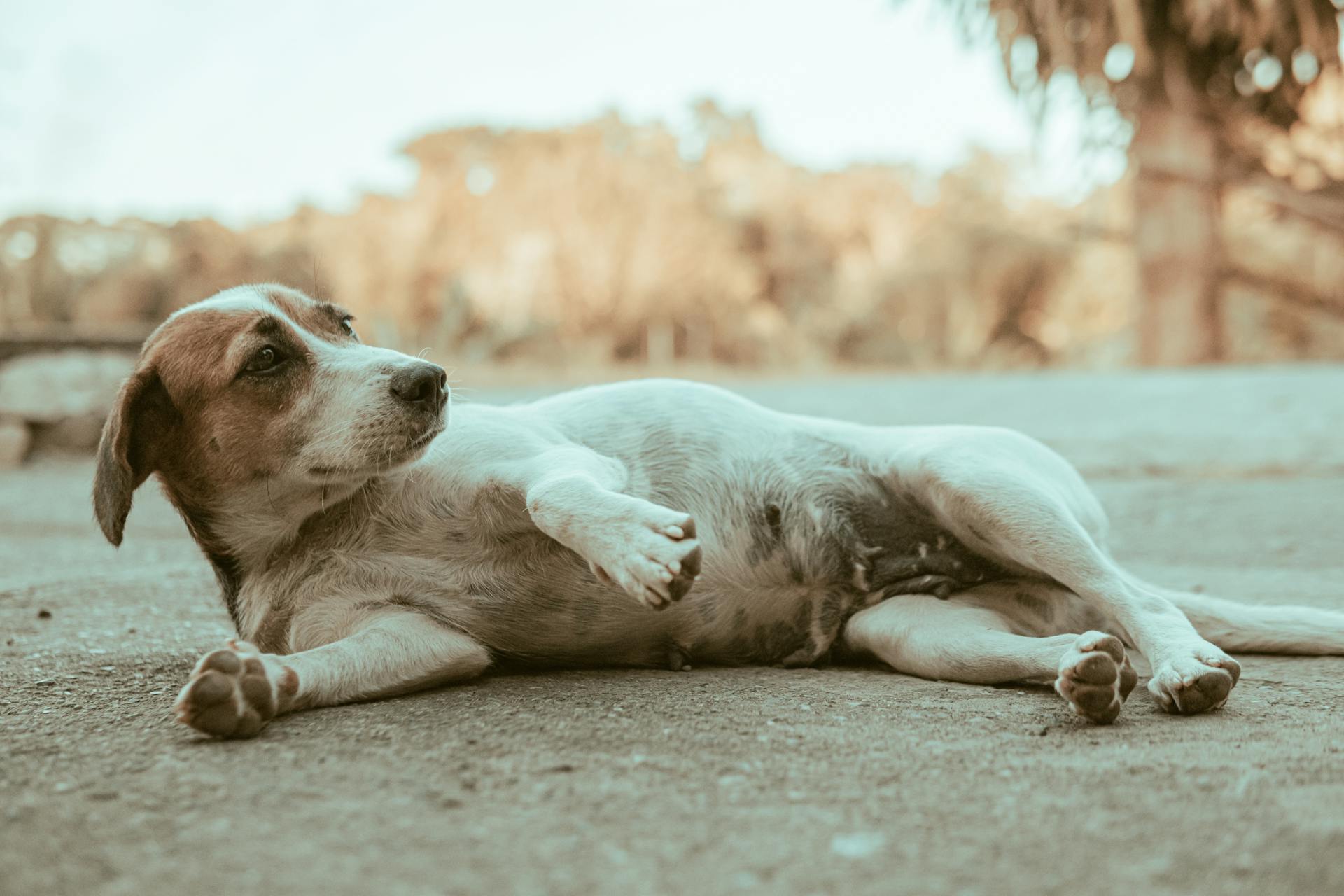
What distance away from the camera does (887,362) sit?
67.8 ft

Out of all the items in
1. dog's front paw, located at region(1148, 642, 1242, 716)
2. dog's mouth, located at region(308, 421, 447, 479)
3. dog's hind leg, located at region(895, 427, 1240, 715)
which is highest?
dog's mouth, located at region(308, 421, 447, 479)

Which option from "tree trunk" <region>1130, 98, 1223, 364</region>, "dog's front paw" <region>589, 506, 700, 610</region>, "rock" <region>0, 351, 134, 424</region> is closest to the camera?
"dog's front paw" <region>589, 506, 700, 610</region>

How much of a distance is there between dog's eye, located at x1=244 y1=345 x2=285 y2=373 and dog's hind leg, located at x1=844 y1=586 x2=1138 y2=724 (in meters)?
1.58

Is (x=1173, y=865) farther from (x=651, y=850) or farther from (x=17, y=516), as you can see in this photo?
(x=17, y=516)

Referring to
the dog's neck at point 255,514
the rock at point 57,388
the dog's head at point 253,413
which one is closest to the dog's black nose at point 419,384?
the dog's head at point 253,413

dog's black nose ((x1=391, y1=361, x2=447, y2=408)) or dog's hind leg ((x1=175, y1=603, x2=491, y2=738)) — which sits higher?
dog's black nose ((x1=391, y1=361, x2=447, y2=408))

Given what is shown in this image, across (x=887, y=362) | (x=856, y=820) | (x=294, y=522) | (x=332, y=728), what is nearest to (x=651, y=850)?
(x=856, y=820)

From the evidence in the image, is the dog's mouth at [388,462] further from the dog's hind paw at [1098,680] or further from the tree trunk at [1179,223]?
the tree trunk at [1179,223]

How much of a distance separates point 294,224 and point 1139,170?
18.3 meters

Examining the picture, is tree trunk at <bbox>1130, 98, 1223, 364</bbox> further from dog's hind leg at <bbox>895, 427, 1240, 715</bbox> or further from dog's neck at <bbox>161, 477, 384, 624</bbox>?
dog's neck at <bbox>161, 477, 384, 624</bbox>

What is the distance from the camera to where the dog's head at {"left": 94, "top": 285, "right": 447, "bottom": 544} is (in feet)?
8.75

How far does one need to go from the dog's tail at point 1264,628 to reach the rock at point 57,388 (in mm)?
8546

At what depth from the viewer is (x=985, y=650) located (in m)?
2.76

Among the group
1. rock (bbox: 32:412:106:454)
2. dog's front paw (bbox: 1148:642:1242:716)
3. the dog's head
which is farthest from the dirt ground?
rock (bbox: 32:412:106:454)
